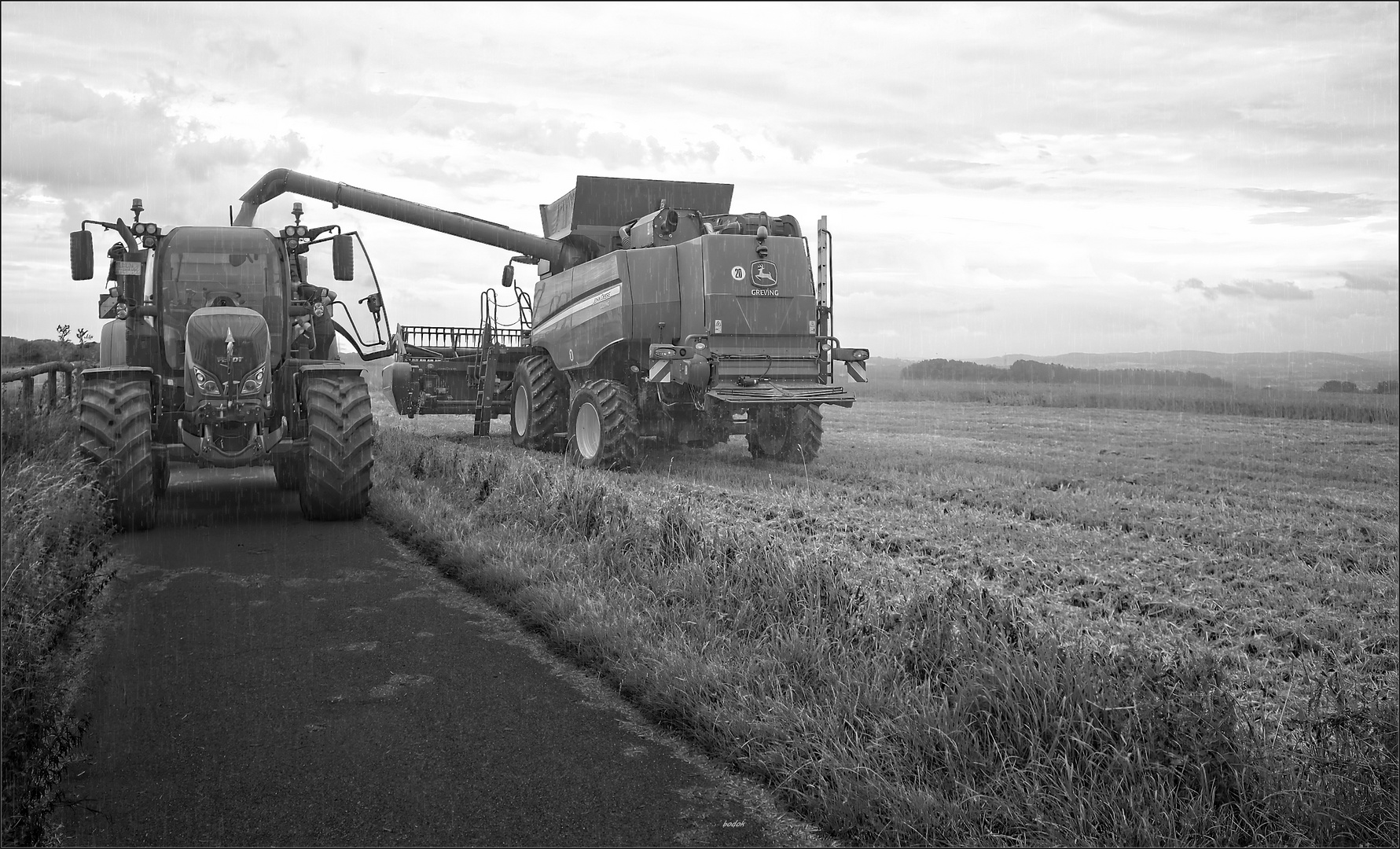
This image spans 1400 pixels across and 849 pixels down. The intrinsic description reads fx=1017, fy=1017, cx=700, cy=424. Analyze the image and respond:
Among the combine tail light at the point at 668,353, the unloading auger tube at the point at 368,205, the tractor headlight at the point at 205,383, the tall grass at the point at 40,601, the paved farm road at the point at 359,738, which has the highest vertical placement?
the unloading auger tube at the point at 368,205

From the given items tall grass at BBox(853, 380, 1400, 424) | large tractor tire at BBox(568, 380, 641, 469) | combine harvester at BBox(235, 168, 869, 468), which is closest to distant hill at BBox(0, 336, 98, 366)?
combine harvester at BBox(235, 168, 869, 468)

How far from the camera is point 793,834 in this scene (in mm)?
3348

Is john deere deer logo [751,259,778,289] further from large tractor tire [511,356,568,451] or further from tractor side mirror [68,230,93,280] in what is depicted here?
tractor side mirror [68,230,93,280]

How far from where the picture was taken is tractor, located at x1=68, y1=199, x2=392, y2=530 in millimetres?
8492

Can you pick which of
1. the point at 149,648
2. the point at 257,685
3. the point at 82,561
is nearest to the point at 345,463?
the point at 82,561

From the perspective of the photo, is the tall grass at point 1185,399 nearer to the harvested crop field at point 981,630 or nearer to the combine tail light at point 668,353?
the harvested crop field at point 981,630

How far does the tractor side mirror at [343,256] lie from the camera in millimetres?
9648

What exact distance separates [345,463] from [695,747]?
224 inches

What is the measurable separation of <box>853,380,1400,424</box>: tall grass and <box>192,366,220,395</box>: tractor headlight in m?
23.6

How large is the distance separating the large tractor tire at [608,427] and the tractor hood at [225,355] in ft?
14.3

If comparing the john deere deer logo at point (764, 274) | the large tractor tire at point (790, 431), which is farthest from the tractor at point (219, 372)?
the large tractor tire at point (790, 431)

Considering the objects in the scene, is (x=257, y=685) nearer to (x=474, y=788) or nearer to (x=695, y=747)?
(x=474, y=788)

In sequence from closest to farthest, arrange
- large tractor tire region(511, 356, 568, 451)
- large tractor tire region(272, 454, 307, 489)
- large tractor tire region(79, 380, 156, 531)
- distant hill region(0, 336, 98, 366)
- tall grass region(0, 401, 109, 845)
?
tall grass region(0, 401, 109, 845) → large tractor tire region(79, 380, 156, 531) → large tractor tire region(272, 454, 307, 489) → large tractor tire region(511, 356, 568, 451) → distant hill region(0, 336, 98, 366)

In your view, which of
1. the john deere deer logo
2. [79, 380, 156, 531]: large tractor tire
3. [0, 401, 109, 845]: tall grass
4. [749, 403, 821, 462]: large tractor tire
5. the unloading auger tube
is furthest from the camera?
the unloading auger tube
